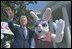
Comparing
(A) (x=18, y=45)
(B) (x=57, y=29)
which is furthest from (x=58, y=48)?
(A) (x=18, y=45)

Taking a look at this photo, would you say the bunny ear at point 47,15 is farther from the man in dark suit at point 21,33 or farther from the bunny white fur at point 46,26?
the man in dark suit at point 21,33

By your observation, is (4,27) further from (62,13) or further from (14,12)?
(62,13)

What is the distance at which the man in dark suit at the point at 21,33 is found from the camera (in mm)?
2798

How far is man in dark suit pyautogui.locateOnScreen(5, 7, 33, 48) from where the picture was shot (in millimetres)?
2798

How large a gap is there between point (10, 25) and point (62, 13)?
62 cm

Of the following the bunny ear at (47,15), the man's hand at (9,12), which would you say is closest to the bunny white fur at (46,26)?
the bunny ear at (47,15)

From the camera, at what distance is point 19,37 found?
2.82 m

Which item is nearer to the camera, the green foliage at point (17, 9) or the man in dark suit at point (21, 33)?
the man in dark suit at point (21, 33)

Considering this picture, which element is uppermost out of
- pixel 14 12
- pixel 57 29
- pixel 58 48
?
pixel 14 12

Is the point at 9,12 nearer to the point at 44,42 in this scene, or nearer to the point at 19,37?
the point at 19,37

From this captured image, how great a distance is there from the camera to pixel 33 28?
2939 mm

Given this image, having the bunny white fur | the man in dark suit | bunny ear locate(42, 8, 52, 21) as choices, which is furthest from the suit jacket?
bunny ear locate(42, 8, 52, 21)

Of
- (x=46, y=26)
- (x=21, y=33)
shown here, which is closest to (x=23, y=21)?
(x=21, y=33)

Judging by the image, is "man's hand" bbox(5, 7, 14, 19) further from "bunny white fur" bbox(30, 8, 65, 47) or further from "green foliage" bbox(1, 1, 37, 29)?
"bunny white fur" bbox(30, 8, 65, 47)
